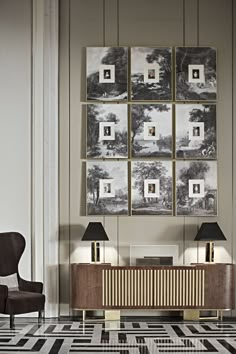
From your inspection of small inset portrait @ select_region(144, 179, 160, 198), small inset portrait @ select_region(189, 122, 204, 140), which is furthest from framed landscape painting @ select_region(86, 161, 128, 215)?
small inset portrait @ select_region(189, 122, 204, 140)

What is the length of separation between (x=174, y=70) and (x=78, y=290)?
9.93 ft

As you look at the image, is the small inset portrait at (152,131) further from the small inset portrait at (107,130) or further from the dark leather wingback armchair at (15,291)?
the dark leather wingback armchair at (15,291)

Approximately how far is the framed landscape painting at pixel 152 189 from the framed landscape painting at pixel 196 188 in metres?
0.13

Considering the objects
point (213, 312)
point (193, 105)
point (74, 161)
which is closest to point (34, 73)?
point (74, 161)

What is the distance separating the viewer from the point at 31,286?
955 cm

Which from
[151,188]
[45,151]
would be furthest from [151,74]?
[45,151]

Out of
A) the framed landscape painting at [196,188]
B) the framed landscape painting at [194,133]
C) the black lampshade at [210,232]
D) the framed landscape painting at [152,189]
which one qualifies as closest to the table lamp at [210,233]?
the black lampshade at [210,232]

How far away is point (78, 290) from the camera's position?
955 centimetres

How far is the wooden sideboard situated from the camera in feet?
31.2

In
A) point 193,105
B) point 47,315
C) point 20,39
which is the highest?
point 20,39

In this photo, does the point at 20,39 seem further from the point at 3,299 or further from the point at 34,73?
the point at 3,299

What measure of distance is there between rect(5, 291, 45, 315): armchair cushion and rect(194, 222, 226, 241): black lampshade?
2034mm

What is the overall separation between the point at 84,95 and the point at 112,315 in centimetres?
278

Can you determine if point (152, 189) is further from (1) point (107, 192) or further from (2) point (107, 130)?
(2) point (107, 130)
